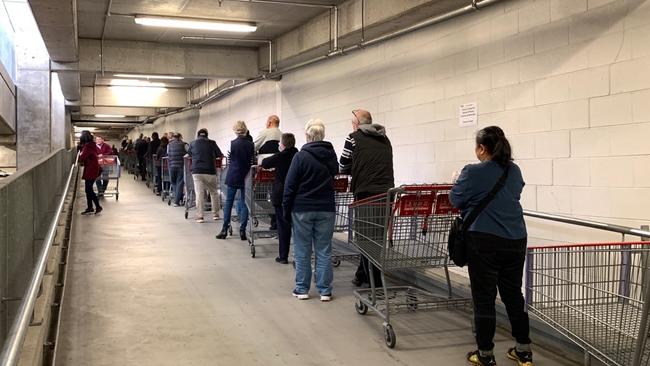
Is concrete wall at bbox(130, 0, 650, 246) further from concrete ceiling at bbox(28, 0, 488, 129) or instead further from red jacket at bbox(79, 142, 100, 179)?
red jacket at bbox(79, 142, 100, 179)

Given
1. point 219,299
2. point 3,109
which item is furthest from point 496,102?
point 3,109

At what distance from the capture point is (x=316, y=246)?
5328 millimetres

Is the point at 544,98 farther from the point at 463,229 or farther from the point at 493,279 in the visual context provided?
the point at 493,279

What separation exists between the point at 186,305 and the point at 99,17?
6.37m

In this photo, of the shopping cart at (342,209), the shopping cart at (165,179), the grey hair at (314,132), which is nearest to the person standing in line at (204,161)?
the shopping cart at (342,209)

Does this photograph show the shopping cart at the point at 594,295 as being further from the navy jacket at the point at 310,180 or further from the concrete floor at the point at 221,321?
the navy jacket at the point at 310,180

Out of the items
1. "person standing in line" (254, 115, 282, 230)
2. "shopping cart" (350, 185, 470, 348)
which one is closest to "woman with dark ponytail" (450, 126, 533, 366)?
"shopping cart" (350, 185, 470, 348)

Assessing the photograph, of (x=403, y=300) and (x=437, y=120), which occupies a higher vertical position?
(x=437, y=120)

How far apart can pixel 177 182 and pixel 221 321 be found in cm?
808

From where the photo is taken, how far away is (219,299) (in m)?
5.30

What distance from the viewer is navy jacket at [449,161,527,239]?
3.47 m

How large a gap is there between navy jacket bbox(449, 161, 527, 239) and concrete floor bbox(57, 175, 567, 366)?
0.96m

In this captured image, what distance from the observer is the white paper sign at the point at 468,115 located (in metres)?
5.85

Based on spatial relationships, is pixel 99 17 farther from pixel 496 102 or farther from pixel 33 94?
pixel 496 102
